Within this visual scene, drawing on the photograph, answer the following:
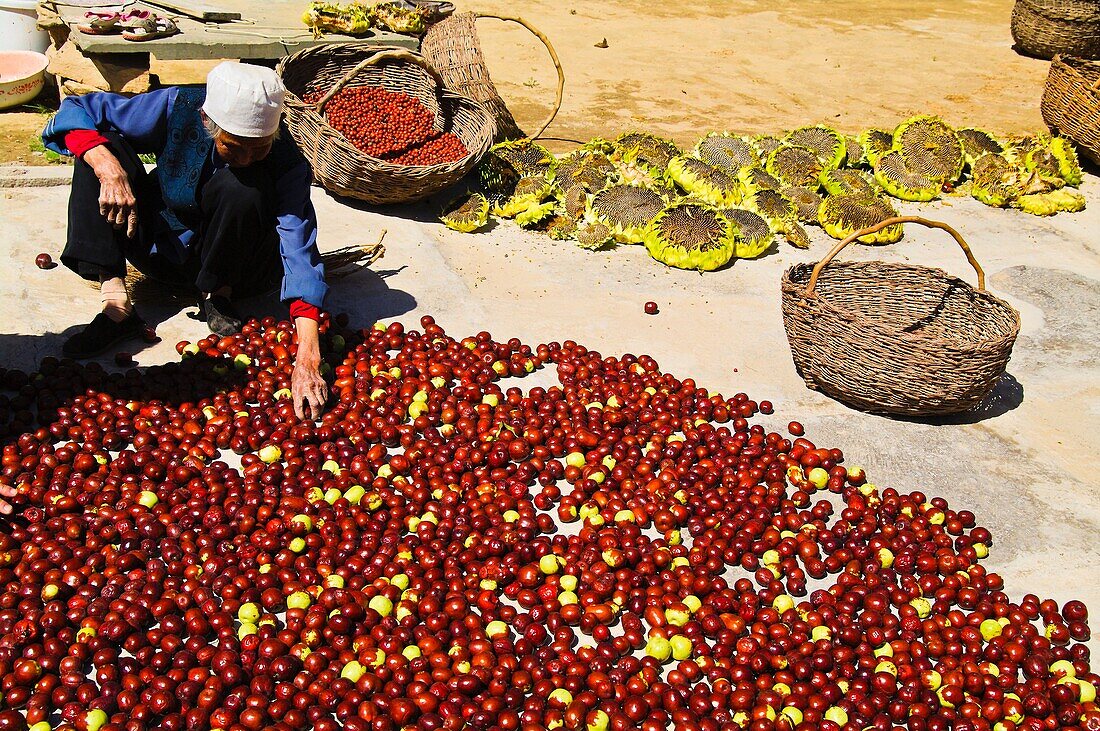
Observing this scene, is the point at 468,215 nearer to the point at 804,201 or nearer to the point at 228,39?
the point at 804,201

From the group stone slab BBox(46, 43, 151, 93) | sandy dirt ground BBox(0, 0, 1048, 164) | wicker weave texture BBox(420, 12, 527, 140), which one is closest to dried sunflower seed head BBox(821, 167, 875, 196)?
sandy dirt ground BBox(0, 0, 1048, 164)

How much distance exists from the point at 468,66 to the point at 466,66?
0.06 ft

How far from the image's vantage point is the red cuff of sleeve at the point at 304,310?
4422 millimetres

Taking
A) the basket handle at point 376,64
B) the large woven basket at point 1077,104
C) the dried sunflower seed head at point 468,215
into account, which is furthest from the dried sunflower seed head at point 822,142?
the basket handle at point 376,64

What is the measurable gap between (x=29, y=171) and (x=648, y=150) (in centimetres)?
466

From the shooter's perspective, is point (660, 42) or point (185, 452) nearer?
point (185, 452)

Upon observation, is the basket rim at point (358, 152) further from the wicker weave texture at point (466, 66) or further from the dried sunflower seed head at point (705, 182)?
the dried sunflower seed head at point (705, 182)

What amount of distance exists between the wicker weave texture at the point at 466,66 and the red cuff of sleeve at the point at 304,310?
3.47 meters

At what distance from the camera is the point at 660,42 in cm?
1195

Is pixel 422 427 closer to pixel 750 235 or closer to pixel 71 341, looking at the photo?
pixel 71 341

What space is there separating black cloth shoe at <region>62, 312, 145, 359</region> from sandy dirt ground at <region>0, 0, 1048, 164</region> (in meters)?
3.23

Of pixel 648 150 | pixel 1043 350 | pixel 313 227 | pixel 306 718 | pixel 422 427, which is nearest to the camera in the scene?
pixel 306 718

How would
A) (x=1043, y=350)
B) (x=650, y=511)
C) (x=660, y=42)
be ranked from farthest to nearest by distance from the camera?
1. (x=660, y=42)
2. (x=1043, y=350)
3. (x=650, y=511)

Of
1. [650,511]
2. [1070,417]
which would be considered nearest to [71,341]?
[650,511]
